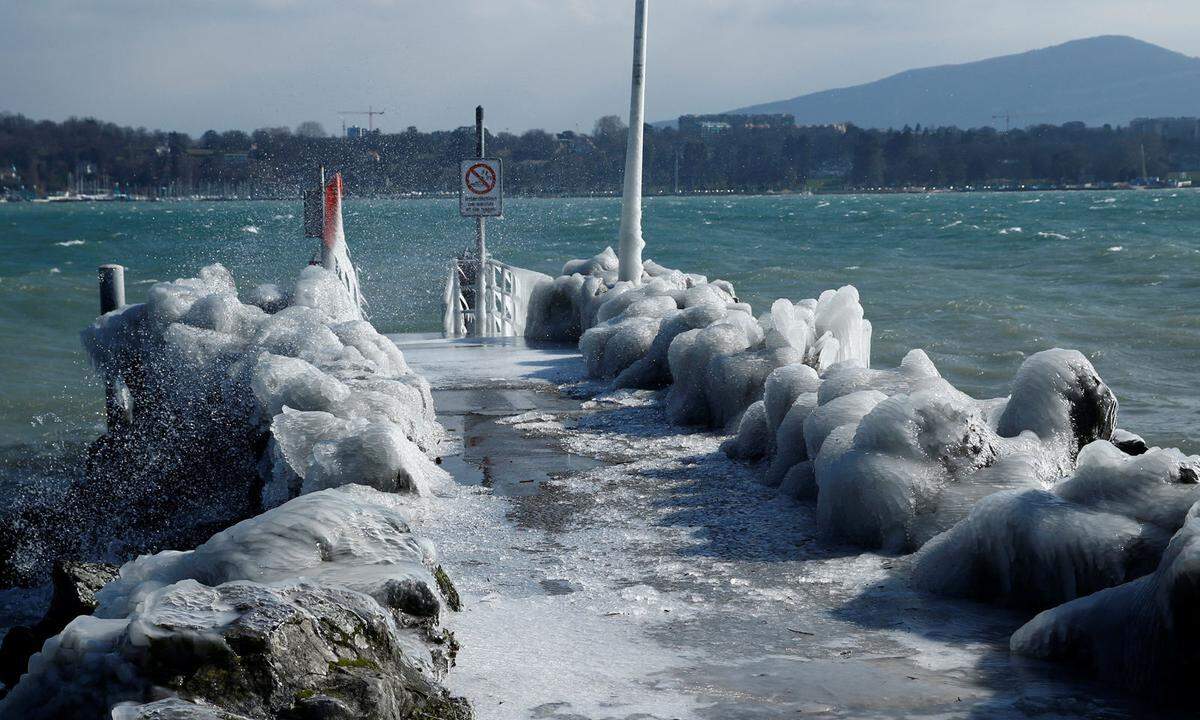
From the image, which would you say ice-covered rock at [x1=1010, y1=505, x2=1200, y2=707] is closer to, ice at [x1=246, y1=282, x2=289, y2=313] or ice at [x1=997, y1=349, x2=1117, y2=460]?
ice at [x1=997, y1=349, x2=1117, y2=460]

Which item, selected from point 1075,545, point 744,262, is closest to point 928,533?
point 1075,545

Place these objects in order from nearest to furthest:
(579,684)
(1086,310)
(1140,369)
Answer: (579,684) < (1140,369) < (1086,310)

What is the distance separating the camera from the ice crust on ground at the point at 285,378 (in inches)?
244

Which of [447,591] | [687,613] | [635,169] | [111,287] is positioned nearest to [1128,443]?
[687,613]

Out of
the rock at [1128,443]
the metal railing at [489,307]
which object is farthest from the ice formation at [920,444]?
the metal railing at [489,307]

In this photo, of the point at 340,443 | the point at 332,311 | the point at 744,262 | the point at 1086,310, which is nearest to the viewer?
the point at 340,443

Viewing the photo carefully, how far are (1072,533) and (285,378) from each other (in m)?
4.46

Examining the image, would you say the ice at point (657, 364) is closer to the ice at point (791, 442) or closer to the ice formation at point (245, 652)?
the ice at point (791, 442)

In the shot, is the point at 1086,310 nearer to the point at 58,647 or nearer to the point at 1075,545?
the point at 1075,545

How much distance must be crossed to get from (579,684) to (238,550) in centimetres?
123

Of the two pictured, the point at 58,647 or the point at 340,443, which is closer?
the point at 58,647

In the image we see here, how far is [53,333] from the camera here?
98.2 feet

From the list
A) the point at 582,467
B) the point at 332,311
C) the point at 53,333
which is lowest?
the point at 53,333

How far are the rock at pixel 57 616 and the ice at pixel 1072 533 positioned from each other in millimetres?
3559
